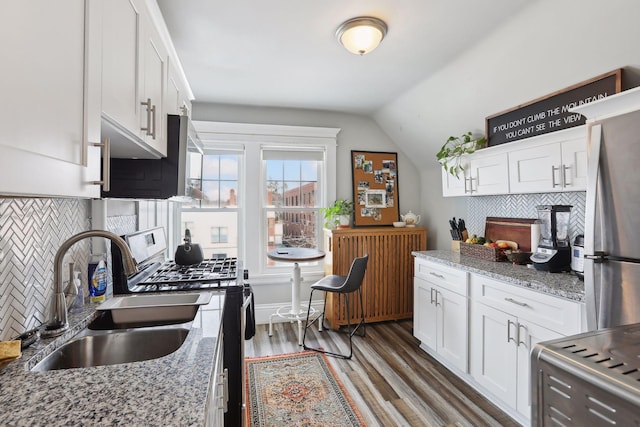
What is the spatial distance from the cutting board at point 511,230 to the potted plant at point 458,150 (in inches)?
22.2

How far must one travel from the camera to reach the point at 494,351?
6.98ft

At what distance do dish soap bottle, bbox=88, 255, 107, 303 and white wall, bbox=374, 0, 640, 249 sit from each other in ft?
8.81

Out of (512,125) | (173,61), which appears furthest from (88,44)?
(512,125)

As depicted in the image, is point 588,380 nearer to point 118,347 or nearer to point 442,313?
point 118,347

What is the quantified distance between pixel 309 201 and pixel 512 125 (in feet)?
7.32

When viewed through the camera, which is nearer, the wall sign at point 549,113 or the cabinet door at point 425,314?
the wall sign at point 549,113

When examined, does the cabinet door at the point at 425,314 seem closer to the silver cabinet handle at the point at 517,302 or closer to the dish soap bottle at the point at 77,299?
the silver cabinet handle at the point at 517,302

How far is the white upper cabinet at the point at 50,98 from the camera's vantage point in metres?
0.56

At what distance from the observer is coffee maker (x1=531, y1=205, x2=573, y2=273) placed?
2.08 meters

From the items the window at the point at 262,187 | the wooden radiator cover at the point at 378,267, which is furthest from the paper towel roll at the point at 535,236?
the window at the point at 262,187

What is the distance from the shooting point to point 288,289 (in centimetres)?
380

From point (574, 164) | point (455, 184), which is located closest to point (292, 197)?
point (455, 184)

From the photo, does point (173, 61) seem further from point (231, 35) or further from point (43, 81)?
point (43, 81)

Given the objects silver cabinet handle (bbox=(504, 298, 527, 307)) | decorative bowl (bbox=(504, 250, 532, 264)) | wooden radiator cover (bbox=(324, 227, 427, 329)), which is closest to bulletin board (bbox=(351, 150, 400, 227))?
wooden radiator cover (bbox=(324, 227, 427, 329))
